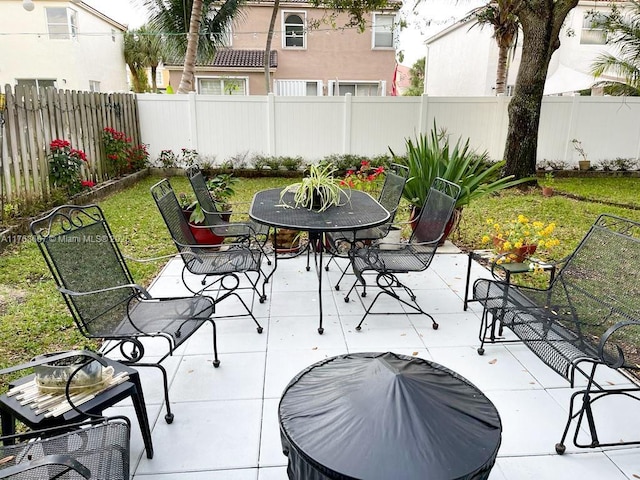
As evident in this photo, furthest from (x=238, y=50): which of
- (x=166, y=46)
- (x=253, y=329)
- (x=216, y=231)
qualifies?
(x=253, y=329)

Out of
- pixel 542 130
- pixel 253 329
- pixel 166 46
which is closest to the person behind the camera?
pixel 253 329

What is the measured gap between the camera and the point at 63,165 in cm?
632

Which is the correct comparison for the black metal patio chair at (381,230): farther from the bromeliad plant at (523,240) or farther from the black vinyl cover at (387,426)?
the black vinyl cover at (387,426)

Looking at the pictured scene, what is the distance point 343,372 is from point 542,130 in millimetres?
10873

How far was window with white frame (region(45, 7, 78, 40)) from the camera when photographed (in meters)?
14.7

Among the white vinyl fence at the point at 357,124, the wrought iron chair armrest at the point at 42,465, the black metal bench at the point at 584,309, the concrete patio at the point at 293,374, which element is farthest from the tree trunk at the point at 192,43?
the wrought iron chair armrest at the point at 42,465

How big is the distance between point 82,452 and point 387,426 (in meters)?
1.04

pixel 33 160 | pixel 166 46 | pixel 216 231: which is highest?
pixel 166 46

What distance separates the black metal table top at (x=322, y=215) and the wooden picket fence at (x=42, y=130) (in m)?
3.56

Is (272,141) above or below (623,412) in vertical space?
above

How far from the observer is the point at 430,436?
3.97 feet

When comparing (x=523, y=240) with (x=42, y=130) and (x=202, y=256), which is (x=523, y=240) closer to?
(x=202, y=256)

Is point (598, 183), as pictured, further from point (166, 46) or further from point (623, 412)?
point (166, 46)

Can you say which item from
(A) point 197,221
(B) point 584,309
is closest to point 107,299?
(A) point 197,221
